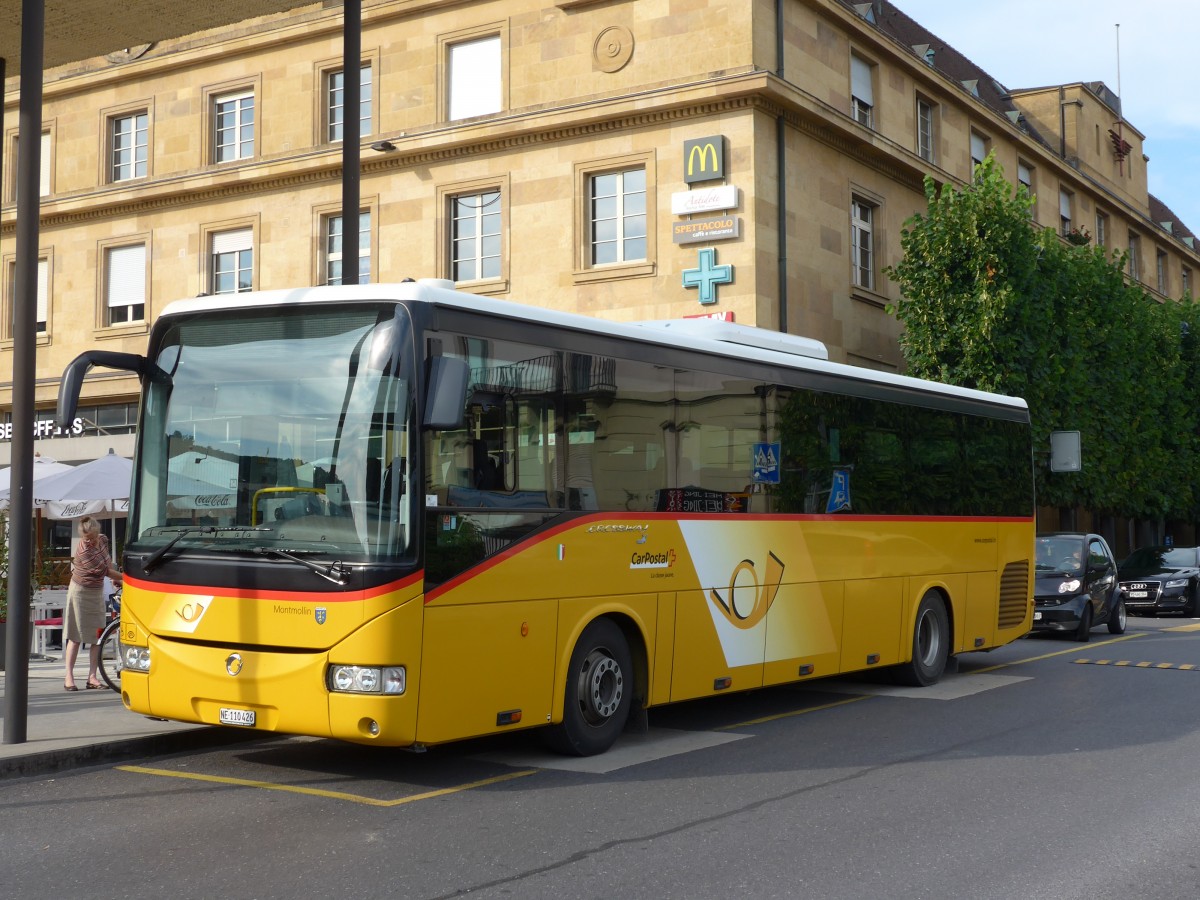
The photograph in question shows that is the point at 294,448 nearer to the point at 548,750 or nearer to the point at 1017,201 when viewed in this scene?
the point at 548,750

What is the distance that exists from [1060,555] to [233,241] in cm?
1805

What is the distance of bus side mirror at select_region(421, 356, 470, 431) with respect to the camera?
26.0 ft

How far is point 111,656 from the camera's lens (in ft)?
55.2

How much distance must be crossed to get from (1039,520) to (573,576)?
101ft

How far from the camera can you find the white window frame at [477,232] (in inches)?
1049

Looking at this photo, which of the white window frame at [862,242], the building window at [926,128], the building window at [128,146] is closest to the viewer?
the white window frame at [862,242]

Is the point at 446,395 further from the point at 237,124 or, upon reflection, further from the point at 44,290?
the point at 44,290

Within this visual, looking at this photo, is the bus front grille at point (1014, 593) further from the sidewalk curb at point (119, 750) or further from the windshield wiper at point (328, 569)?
the windshield wiper at point (328, 569)

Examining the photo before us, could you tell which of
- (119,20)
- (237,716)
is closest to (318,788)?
(237,716)

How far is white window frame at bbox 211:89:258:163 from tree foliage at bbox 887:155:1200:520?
13712 millimetres

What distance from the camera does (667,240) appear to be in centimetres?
2478

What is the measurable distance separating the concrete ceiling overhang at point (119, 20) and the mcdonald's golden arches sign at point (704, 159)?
513 inches

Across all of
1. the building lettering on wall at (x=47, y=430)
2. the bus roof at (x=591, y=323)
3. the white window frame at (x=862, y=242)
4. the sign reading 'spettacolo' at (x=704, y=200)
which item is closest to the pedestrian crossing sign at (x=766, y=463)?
the bus roof at (x=591, y=323)

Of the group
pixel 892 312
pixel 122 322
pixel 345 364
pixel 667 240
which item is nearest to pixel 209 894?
pixel 345 364
